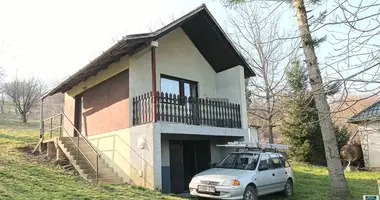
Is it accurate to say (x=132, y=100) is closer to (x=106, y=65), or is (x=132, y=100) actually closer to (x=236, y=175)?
(x=106, y=65)

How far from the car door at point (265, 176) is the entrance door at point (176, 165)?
3765 mm

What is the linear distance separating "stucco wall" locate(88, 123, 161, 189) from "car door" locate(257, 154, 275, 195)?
137 inches

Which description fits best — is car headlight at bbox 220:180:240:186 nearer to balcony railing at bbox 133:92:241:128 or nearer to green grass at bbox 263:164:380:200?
green grass at bbox 263:164:380:200

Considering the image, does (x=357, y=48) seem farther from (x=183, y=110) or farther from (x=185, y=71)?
(x=185, y=71)

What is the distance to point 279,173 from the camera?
1172cm

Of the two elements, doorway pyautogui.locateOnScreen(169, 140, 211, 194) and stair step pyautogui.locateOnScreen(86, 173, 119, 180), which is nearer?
stair step pyautogui.locateOnScreen(86, 173, 119, 180)

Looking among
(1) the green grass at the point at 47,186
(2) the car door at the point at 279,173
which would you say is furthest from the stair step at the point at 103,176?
(2) the car door at the point at 279,173

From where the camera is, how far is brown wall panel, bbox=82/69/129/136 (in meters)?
12.4

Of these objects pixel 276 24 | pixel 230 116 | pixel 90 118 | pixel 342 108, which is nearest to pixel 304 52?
pixel 230 116

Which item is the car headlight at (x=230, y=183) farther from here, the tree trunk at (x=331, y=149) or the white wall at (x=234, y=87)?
the white wall at (x=234, y=87)

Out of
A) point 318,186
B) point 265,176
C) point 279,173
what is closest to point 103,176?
point 265,176

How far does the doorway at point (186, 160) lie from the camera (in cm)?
1309

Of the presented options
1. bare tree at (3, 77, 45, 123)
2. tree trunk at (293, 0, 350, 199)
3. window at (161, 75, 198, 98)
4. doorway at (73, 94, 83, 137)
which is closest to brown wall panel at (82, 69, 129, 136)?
doorway at (73, 94, 83, 137)

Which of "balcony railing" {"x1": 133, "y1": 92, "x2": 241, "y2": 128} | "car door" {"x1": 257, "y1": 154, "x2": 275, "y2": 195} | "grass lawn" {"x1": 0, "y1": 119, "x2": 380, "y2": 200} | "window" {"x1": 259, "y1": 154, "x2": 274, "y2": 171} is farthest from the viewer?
"balcony railing" {"x1": 133, "y1": 92, "x2": 241, "y2": 128}
